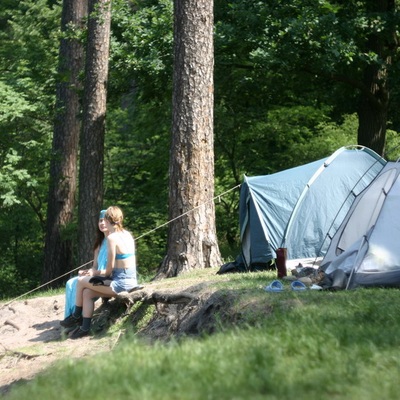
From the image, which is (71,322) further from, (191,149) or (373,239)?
(373,239)

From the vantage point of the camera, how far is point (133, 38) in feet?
58.1

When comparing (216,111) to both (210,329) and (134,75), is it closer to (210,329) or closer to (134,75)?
(134,75)

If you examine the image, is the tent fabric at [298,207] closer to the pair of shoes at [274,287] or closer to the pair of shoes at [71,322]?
the pair of shoes at [71,322]

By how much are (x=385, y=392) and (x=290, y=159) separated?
15.8 metres

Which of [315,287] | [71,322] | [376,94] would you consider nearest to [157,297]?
[71,322]

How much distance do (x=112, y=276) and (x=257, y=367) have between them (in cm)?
572

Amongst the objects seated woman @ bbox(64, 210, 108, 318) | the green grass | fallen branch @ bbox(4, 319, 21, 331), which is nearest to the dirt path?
fallen branch @ bbox(4, 319, 21, 331)

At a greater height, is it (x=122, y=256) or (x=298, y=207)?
(x=298, y=207)

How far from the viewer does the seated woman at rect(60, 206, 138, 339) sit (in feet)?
35.8

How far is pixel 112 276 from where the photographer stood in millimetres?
10992

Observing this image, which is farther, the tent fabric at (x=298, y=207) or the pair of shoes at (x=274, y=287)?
the tent fabric at (x=298, y=207)

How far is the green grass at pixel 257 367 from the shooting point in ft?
16.5

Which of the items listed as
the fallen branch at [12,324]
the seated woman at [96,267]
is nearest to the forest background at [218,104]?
the fallen branch at [12,324]

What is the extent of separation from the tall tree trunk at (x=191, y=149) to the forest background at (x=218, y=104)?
10.0 ft
